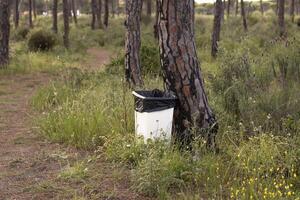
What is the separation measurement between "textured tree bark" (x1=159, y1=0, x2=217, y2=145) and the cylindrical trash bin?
0.56 feet

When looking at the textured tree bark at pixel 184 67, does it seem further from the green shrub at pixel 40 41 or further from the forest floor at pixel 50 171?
the green shrub at pixel 40 41

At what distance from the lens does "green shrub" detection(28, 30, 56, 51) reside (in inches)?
703

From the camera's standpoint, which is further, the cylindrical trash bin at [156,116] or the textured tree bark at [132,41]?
the textured tree bark at [132,41]

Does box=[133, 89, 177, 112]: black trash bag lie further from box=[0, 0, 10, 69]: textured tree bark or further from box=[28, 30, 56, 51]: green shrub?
box=[28, 30, 56, 51]: green shrub

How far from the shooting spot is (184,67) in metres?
4.98

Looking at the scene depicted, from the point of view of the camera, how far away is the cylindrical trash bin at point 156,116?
4.90 m

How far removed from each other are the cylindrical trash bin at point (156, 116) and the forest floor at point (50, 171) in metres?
0.50

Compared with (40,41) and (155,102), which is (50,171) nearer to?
(155,102)

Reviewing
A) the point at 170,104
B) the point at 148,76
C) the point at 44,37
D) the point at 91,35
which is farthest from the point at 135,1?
the point at 91,35

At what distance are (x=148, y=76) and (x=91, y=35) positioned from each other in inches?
679

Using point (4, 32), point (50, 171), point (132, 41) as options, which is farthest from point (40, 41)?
point (50, 171)

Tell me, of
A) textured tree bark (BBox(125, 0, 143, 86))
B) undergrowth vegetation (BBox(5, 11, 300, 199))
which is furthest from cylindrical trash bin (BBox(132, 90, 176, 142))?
textured tree bark (BBox(125, 0, 143, 86))

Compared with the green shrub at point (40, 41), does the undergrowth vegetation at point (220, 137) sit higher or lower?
lower

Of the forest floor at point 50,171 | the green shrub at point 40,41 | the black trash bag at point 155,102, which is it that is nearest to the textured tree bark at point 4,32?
the green shrub at point 40,41
